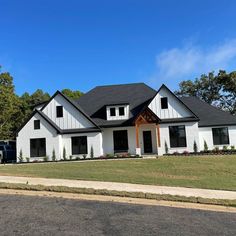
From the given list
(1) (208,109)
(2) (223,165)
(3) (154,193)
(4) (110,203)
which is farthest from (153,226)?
(1) (208,109)

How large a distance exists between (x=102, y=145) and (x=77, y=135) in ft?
8.24

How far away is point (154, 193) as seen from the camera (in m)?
10.0

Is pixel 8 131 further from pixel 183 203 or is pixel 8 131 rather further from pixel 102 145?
pixel 183 203

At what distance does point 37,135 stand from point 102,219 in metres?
20.7

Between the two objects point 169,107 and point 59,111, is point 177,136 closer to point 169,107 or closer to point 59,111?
point 169,107

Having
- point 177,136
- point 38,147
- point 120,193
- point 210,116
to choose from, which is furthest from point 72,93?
point 120,193

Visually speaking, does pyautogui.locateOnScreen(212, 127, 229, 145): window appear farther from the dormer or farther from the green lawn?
the green lawn

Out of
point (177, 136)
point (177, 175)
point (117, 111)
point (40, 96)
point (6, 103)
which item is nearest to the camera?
point (177, 175)

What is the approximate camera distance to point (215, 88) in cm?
5131

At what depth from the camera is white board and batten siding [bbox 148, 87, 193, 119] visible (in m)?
26.5

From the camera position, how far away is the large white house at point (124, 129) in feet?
85.7

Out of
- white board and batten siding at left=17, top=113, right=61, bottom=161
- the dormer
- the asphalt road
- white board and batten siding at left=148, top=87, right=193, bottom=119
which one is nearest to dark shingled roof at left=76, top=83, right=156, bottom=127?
the dormer

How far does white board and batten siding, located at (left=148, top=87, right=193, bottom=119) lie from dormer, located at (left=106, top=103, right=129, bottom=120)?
8.03 ft

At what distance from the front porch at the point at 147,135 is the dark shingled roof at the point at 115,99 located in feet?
4.20
